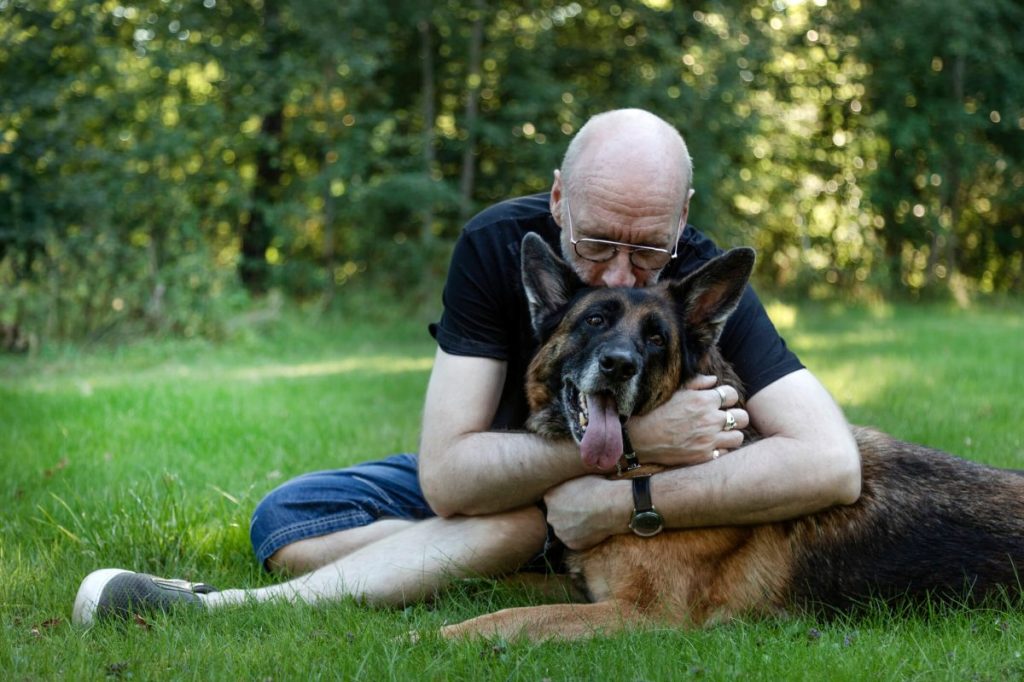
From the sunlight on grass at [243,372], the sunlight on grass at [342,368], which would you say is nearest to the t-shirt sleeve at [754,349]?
the sunlight on grass at [243,372]

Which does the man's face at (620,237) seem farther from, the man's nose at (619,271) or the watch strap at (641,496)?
the watch strap at (641,496)

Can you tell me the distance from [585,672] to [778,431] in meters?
1.24

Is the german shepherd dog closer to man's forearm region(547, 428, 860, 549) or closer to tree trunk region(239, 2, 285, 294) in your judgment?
man's forearm region(547, 428, 860, 549)

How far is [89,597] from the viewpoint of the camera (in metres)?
3.40

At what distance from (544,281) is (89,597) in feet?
6.28

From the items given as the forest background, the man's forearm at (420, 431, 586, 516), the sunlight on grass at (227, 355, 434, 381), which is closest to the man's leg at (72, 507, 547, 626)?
the man's forearm at (420, 431, 586, 516)

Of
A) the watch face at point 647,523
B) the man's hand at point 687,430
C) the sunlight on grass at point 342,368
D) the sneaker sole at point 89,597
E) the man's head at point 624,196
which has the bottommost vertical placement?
the sunlight on grass at point 342,368

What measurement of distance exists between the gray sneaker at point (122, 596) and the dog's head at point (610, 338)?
1.43 m

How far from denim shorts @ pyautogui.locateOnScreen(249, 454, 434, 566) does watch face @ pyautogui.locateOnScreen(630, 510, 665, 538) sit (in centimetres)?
126

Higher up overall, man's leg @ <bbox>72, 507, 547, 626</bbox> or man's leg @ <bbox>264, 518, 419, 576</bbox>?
man's leg @ <bbox>72, 507, 547, 626</bbox>

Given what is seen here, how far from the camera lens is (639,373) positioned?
3471 millimetres

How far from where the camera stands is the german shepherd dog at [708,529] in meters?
3.40

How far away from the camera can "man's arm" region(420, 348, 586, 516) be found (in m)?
3.67

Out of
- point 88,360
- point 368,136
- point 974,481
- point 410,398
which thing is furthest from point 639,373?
point 368,136
